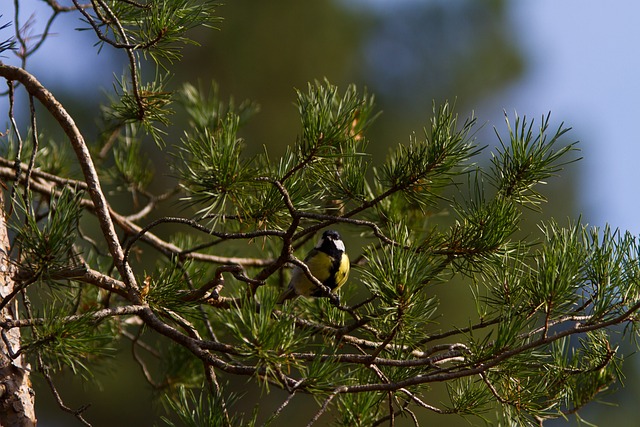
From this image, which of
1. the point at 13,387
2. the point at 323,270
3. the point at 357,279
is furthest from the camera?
the point at 323,270

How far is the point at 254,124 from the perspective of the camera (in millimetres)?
7184

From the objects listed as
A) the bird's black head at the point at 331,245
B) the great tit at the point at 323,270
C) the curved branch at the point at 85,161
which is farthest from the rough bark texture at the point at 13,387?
the bird's black head at the point at 331,245

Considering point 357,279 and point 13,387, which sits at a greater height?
point 357,279

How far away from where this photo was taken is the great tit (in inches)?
65.6

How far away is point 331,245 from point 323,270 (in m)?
0.11

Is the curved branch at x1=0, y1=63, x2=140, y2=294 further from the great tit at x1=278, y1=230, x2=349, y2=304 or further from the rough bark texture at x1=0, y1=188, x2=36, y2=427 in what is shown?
the great tit at x1=278, y1=230, x2=349, y2=304

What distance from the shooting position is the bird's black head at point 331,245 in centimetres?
182

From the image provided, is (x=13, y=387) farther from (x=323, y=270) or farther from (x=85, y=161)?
(x=323, y=270)

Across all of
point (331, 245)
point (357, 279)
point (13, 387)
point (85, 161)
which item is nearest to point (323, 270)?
point (331, 245)

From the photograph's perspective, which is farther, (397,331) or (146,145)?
(146,145)

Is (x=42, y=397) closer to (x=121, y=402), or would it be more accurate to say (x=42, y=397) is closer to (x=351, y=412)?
(x=121, y=402)

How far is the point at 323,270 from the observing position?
1.76 metres

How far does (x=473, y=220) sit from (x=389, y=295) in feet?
0.65

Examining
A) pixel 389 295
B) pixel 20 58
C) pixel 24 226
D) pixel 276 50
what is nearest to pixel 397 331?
pixel 389 295
